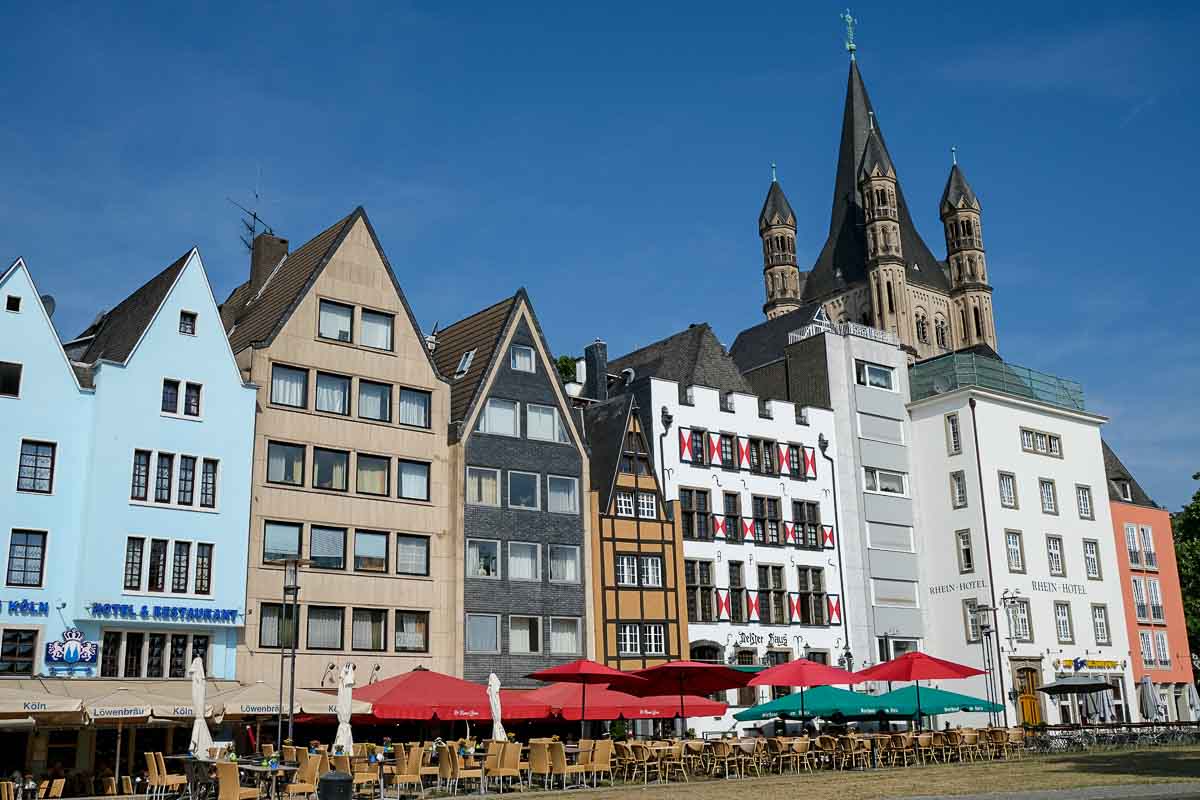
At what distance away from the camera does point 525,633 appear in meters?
40.0

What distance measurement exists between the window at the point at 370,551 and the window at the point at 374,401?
359cm

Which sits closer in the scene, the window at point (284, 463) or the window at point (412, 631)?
the window at point (284, 463)

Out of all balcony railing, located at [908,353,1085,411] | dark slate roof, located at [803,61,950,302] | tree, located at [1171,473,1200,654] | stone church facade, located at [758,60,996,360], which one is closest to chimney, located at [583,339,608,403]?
balcony railing, located at [908,353,1085,411]

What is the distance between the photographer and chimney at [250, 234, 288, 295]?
1721 inches

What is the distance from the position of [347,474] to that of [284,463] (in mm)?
1962

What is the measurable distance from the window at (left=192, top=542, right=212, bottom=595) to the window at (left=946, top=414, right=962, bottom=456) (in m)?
32.4

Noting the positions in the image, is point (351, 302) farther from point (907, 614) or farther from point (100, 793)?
point (907, 614)

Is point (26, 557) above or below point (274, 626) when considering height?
above

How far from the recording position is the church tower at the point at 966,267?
12681 centimetres

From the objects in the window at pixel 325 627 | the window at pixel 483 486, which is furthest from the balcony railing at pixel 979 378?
the window at pixel 325 627

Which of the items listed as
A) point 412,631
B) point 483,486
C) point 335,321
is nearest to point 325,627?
point 412,631

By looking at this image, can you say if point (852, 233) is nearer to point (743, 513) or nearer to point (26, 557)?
point (743, 513)

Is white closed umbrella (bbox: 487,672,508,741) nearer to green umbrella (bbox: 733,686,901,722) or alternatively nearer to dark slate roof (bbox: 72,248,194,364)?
green umbrella (bbox: 733,686,901,722)

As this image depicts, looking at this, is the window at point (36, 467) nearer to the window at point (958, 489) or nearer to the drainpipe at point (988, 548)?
the drainpipe at point (988, 548)
